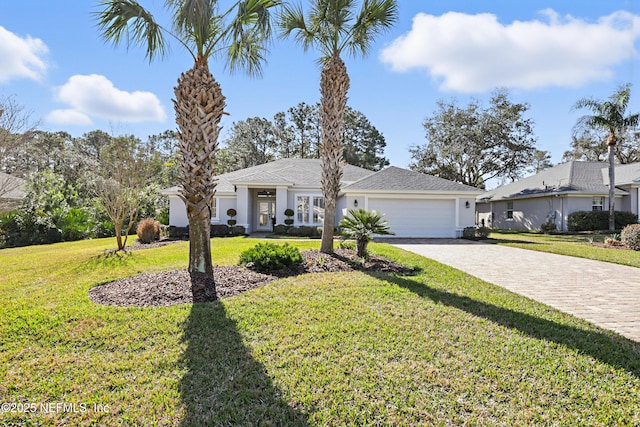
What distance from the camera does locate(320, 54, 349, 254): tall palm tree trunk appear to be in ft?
30.8

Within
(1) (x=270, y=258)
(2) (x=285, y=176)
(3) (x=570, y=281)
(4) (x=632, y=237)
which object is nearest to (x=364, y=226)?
(1) (x=270, y=258)

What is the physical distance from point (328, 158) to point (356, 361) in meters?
6.84

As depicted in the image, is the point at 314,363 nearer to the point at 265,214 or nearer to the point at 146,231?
the point at 146,231

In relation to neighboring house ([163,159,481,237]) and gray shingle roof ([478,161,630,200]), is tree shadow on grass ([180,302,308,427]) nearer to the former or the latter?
neighboring house ([163,159,481,237])

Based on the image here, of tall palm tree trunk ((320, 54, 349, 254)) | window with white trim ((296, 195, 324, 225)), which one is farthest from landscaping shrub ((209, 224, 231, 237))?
tall palm tree trunk ((320, 54, 349, 254))

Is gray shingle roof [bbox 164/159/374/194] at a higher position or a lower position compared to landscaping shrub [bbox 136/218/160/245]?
higher

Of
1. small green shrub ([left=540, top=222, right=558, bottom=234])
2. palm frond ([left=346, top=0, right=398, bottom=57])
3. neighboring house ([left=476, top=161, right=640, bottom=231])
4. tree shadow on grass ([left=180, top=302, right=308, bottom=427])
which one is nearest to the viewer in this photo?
tree shadow on grass ([left=180, top=302, right=308, bottom=427])

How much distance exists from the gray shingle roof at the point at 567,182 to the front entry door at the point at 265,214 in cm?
2010

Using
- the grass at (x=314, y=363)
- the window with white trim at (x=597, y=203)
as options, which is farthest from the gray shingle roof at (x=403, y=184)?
the grass at (x=314, y=363)

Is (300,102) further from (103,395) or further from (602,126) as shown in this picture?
(103,395)

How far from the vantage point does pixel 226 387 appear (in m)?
2.98

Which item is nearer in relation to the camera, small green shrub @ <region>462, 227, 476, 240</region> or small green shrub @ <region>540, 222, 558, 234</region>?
small green shrub @ <region>462, 227, 476, 240</region>

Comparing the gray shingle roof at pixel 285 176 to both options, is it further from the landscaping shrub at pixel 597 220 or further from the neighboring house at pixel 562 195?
the landscaping shrub at pixel 597 220

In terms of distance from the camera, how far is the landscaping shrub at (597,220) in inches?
861
